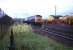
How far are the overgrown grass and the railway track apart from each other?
0.05m

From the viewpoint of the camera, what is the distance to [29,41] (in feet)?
5.86

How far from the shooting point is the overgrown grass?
1779mm

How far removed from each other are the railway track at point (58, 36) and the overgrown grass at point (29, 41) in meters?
0.05

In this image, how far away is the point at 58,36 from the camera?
1806 millimetres

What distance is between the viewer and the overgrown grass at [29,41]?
1.78 metres

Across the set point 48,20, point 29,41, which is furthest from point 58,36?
point 29,41

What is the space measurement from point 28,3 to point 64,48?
24.9 inches

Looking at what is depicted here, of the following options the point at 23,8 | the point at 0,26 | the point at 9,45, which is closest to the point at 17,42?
the point at 9,45

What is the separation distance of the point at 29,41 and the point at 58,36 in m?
0.32

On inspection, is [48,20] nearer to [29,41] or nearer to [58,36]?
[58,36]

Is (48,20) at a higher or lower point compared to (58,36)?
higher

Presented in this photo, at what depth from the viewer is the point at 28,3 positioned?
5.94ft

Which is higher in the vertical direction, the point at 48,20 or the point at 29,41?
the point at 48,20

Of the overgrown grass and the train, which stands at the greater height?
the train
